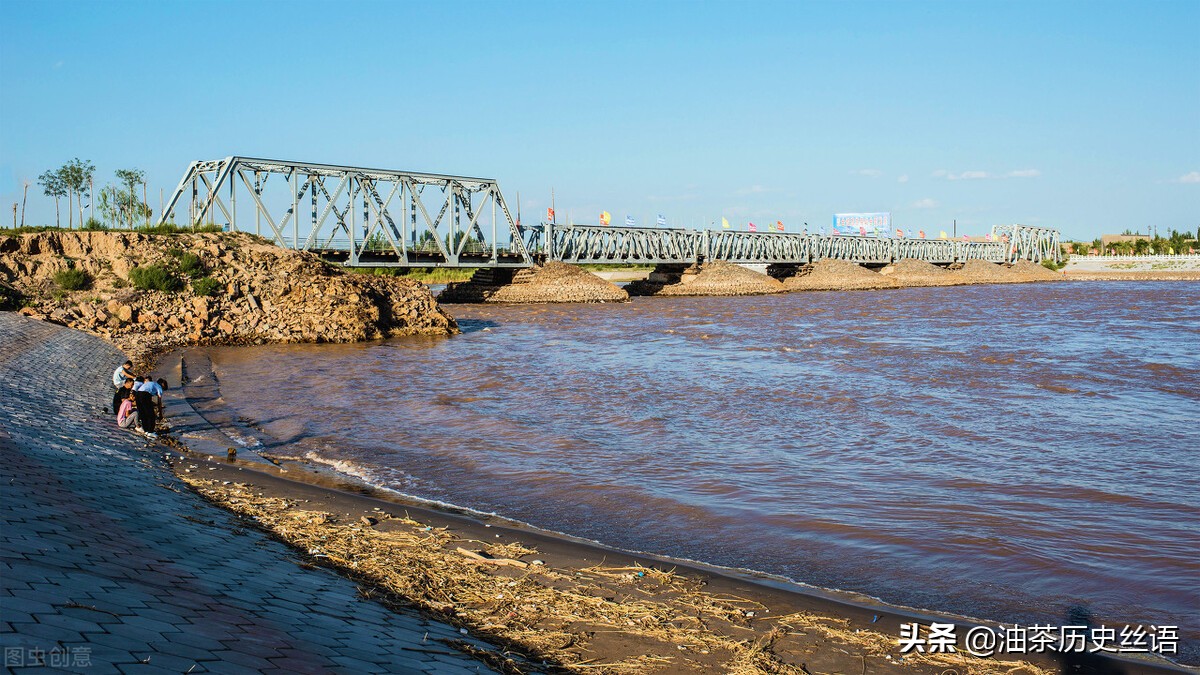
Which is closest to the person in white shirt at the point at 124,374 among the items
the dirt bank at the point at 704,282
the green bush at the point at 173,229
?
the green bush at the point at 173,229

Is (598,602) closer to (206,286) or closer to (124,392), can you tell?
(124,392)

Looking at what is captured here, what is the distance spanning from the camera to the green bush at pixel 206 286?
34.3m

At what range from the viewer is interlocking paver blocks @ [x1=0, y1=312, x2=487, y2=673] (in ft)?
15.1

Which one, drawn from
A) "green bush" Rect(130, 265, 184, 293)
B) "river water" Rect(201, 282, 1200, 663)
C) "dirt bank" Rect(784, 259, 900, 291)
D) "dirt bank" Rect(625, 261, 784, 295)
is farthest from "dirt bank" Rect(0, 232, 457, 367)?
"dirt bank" Rect(784, 259, 900, 291)

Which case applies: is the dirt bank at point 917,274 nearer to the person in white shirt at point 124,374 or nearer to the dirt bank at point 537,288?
the dirt bank at point 537,288

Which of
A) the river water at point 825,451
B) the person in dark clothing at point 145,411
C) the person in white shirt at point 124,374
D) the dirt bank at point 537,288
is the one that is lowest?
the river water at point 825,451

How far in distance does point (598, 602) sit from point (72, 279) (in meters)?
32.7

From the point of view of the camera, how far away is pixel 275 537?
336 inches

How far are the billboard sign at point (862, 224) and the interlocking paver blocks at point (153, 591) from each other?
148m

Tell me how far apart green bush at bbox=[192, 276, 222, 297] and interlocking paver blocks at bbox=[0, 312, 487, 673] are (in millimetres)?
25351

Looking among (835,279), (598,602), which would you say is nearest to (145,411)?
(598,602)

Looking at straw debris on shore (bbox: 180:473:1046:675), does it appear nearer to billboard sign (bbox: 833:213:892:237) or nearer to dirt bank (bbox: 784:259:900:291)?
dirt bank (bbox: 784:259:900:291)

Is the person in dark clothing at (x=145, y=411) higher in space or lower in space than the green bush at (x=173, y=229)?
lower

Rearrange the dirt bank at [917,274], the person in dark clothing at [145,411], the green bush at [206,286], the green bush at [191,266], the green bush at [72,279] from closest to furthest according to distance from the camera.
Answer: the person in dark clothing at [145,411]
the green bush at [72,279]
the green bush at [206,286]
the green bush at [191,266]
the dirt bank at [917,274]
